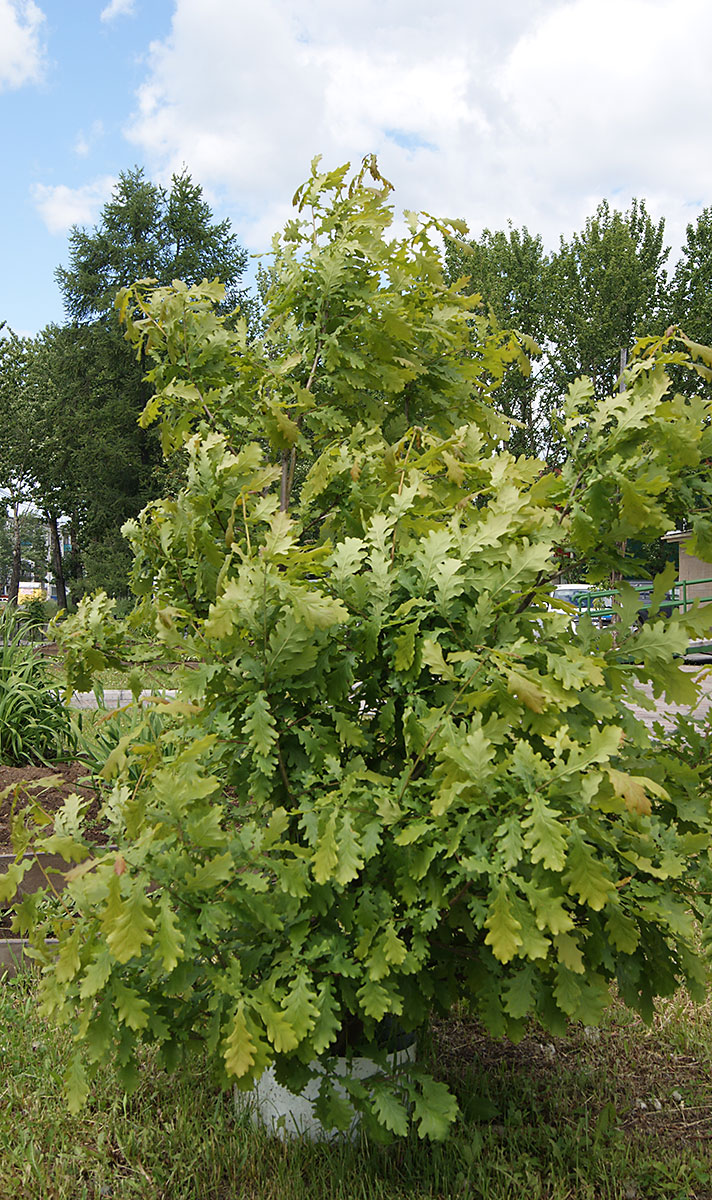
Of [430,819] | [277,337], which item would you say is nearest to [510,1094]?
[430,819]

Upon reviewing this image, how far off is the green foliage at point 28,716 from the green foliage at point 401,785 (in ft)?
10.6

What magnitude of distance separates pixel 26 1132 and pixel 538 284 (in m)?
36.6

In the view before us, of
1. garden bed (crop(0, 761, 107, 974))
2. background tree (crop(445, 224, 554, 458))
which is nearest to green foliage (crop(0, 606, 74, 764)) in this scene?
garden bed (crop(0, 761, 107, 974))

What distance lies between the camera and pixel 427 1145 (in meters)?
2.54

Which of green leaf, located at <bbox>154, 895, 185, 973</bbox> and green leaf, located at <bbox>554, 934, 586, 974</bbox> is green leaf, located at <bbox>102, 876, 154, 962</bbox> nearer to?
green leaf, located at <bbox>154, 895, 185, 973</bbox>

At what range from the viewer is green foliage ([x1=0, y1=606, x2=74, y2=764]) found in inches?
215

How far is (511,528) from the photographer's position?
2059 millimetres

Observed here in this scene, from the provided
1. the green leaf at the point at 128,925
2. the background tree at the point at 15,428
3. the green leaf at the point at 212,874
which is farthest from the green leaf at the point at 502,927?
the background tree at the point at 15,428

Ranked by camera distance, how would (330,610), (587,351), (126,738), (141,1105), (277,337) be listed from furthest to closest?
(587,351) → (277,337) → (141,1105) → (126,738) → (330,610)

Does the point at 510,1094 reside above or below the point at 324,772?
below

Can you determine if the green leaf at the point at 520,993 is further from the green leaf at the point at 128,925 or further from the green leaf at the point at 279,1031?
the green leaf at the point at 128,925

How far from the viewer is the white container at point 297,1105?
2.45 m

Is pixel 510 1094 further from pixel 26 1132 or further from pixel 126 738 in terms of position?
pixel 126 738

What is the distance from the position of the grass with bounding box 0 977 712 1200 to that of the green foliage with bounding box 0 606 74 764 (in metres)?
2.54
